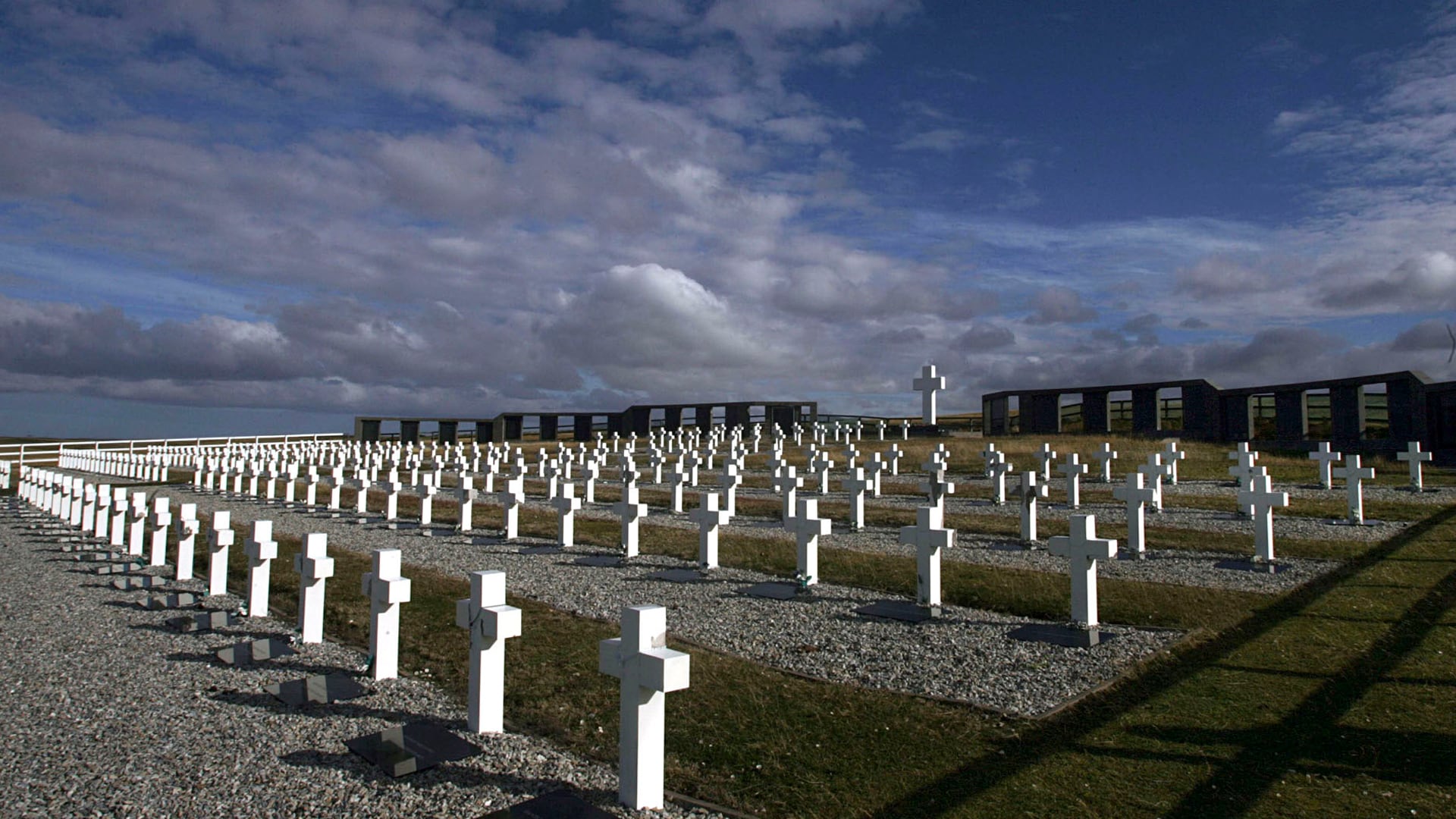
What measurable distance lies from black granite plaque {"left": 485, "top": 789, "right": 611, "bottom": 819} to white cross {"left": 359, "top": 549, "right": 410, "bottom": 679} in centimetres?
237

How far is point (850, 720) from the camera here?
485cm

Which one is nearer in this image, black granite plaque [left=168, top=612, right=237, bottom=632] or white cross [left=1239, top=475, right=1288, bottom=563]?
black granite plaque [left=168, top=612, right=237, bottom=632]

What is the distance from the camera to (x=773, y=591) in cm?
873

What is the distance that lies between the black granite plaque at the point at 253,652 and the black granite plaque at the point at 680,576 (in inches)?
161

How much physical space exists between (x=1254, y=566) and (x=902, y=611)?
509 cm

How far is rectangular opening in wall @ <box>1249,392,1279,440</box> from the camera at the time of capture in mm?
28250

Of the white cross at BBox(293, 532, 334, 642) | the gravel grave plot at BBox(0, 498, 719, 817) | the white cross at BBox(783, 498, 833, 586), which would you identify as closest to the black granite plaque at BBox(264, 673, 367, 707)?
the gravel grave plot at BBox(0, 498, 719, 817)

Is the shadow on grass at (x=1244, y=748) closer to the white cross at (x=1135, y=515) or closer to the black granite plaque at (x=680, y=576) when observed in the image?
the white cross at (x=1135, y=515)

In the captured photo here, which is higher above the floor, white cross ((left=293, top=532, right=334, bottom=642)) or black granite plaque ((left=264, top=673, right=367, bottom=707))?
white cross ((left=293, top=532, right=334, bottom=642))

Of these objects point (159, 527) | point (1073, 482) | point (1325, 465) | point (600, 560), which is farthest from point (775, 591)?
point (1325, 465)

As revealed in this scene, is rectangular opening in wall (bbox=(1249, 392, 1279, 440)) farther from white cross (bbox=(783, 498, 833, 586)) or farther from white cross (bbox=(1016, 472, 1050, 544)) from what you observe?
white cross (bbox=(783, 498, 833, 586))

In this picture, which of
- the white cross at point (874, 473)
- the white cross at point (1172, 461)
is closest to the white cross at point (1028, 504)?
the white cross at point (874, 473)

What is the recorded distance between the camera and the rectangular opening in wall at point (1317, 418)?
26.8 m

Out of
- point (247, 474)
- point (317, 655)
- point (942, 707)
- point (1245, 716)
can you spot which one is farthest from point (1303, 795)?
point (247, 474)
